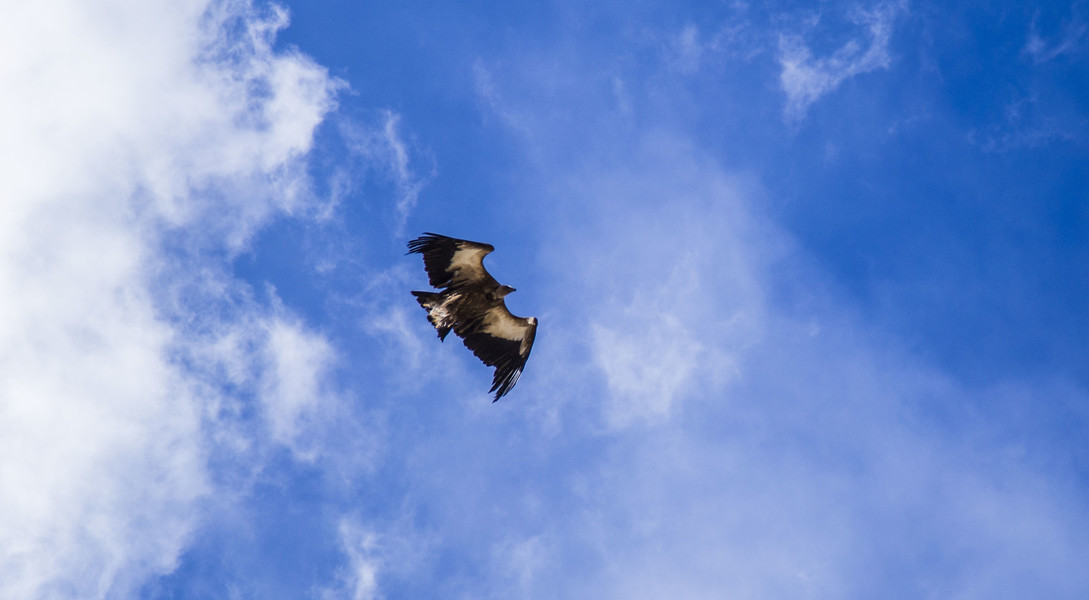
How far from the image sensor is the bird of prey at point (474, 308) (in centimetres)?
2912

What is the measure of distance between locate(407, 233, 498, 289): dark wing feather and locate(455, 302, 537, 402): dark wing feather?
5.05 ft

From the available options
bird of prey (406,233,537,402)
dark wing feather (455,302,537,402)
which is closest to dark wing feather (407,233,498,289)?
bird of prey (406,233,537,402)

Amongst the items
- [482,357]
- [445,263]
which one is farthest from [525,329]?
[445,263]

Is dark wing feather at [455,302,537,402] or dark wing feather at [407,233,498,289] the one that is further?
dark wing feather at [455,302,537,402]

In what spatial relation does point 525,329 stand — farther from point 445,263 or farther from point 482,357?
point 445,263

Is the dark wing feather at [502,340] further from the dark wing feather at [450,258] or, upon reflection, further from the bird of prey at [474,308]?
the dark wing feather at [450,258]

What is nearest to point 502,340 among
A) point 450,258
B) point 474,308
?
point 474,308

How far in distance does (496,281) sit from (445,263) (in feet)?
6.08

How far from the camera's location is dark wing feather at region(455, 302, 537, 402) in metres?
30.6

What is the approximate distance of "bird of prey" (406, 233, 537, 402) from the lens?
29.1 meters

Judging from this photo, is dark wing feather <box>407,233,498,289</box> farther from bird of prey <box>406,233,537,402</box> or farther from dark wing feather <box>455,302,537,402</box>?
dark wing feather <box>455,302,537,402</box>

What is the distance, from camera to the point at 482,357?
30766 mm

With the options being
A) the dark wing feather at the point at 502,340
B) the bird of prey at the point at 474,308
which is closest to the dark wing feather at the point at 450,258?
the bird of prey at the point at 474,308

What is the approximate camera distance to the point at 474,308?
30.4 metres
